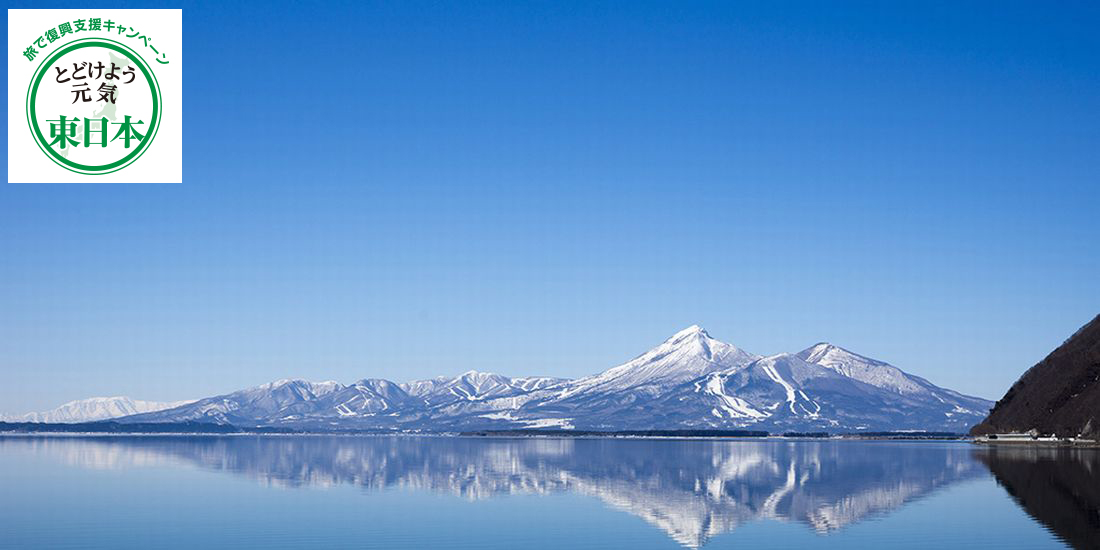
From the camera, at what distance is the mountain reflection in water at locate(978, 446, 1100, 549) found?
182 feet

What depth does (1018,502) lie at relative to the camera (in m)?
71.9

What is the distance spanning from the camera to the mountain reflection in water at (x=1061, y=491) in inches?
2183

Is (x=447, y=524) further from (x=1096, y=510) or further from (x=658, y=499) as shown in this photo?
(x=1096, y=510)

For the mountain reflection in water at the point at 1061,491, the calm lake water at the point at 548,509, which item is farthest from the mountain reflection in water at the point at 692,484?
the mountain reflection in water at the point at 1061,491

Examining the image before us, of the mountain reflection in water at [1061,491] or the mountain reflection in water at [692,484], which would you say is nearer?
the mountain reflection in water at [1061,491]

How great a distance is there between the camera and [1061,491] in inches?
3034

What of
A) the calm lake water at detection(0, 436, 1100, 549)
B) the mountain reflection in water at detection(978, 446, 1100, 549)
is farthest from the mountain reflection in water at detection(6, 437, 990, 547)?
the mountain reflection in water at detection(978, 446, 1100, 549)

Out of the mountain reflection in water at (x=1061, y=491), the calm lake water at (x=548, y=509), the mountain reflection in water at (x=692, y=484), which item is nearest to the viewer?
the calm lake water at (x=548, y=509)

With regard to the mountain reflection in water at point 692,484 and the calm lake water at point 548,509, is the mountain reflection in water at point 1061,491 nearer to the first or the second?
the calm lake water at point 548,509

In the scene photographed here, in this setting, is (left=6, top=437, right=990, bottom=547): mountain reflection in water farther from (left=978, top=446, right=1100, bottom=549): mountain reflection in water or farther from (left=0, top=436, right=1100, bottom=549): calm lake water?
(left=978, top=446, right=1100, bottom=549): mountain reflection in water

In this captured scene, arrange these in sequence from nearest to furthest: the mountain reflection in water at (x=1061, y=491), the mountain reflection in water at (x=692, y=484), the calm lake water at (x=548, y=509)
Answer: the calm lake water at (x=548, y=509) → the mountain reflection in water at (x=1061, y=491) → the mountain reflection in water at (x=692, y=484)

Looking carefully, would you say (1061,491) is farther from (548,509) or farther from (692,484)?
(548,509)

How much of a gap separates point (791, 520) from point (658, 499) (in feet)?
53.8

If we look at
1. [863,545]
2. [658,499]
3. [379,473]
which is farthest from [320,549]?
[379,473]
